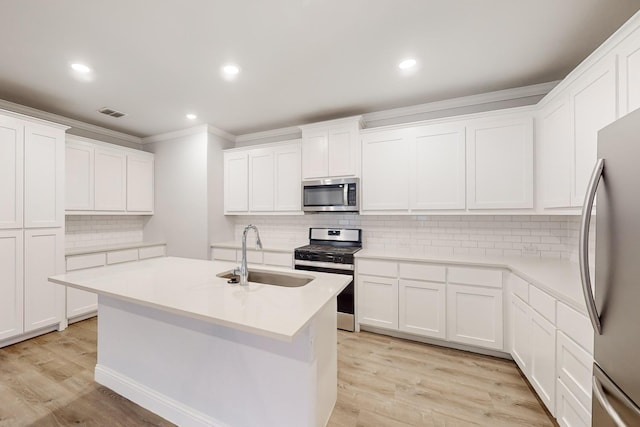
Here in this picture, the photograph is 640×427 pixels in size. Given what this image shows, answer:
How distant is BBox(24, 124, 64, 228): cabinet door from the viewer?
2.78m

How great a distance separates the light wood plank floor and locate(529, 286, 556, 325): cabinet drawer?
71 centimetres

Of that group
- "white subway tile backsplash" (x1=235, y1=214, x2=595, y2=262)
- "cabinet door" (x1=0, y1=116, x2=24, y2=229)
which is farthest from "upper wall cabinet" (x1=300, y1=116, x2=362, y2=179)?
"cabinet door" (x1=0, y1=116, x2=24, y2=229)

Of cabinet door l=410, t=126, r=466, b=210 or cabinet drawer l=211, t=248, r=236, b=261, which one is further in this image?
cabinet drawer l=211, t=248, r=236, b=261

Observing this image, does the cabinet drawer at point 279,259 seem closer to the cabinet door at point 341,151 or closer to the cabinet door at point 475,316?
the cabinet door at point 341,151

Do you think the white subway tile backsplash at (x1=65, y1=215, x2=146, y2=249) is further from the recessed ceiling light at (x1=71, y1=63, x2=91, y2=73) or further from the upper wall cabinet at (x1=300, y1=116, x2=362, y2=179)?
the upper wall cabinet at (x1=300, y1=116, x2=362, y2=179)

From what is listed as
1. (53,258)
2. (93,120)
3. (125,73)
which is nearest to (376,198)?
(125,73)

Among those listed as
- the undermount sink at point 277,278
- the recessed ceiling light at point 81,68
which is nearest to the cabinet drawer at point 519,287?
the undermount sink at point 277,278

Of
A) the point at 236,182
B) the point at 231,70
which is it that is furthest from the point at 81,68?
the point at 236,182

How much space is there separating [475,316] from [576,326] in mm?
1158

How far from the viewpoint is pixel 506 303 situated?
2373mm

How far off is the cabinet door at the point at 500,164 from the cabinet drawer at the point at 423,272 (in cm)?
77

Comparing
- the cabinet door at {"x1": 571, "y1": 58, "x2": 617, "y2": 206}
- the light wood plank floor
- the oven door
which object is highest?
the cabinet door at {"x1": 571, "y1": 58, "x2": 617, "y2": 206}

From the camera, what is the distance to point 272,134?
4152 millimetres

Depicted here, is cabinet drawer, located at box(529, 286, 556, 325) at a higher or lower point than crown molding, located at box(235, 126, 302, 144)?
lower
